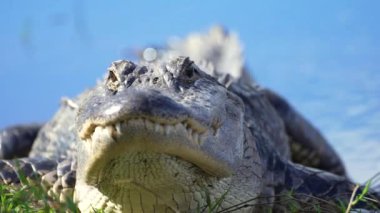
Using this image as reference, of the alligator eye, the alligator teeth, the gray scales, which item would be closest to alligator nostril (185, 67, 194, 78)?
the gray scales

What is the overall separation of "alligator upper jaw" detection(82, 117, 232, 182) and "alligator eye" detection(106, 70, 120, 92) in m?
0.26

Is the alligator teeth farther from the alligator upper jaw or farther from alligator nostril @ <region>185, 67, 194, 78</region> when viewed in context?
alligator nostril @ <region>185, 67, 194, 78</region>

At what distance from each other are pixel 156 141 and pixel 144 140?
0.05m

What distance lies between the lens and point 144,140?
2850 mm

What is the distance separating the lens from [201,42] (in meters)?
9.56

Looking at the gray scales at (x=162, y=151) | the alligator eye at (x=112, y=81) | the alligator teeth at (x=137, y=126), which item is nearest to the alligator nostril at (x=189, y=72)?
the gray scales at (x=162, y=151)

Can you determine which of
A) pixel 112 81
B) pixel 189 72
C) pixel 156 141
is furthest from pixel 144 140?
pixel 189 72

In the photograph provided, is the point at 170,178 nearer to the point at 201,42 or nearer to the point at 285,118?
the point at 285,118

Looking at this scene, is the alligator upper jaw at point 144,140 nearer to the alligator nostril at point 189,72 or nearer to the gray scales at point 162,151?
the gray scales at point 162,151

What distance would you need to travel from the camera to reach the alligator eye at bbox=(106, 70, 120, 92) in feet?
10.7

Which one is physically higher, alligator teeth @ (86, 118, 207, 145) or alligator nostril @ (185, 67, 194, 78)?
alligator nostril @ (185, 67, 194, 78)

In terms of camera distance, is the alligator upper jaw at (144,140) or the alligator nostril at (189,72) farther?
the alligator nostril at (189,72)

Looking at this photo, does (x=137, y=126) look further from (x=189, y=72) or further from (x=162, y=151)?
(x=189, y=72)

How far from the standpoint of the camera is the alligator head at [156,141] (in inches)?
113
